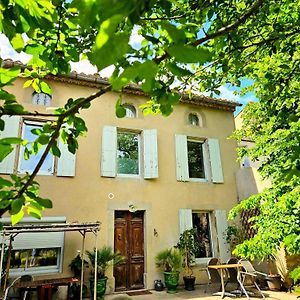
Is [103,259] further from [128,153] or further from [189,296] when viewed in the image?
[128,153]

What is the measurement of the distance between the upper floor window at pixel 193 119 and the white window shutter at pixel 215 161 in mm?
810

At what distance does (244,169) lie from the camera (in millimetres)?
9414

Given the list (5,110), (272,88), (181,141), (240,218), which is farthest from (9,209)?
(240,218)

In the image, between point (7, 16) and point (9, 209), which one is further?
point (7, 16)

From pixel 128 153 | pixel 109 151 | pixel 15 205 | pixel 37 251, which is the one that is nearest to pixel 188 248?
pixel 128 153

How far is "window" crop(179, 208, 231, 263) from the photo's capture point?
847 centimetres

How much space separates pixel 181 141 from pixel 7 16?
27.3 ft

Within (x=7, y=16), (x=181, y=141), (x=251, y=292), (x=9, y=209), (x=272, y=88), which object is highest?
(x=181, y=141)

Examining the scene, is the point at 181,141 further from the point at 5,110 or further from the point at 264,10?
the point at 5,110

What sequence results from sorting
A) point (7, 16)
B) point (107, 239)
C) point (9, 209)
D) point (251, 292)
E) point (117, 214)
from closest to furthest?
point (9, 209) → point (7, 16) → point (251, 292) → point (107, 239) → point (117, 214)

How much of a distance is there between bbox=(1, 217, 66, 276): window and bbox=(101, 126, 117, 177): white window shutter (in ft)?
5.85

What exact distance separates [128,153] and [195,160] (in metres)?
2.47

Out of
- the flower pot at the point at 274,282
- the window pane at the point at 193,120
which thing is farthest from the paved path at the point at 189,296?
the window pane at the point at 193,120

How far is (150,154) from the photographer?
8.55 metres
